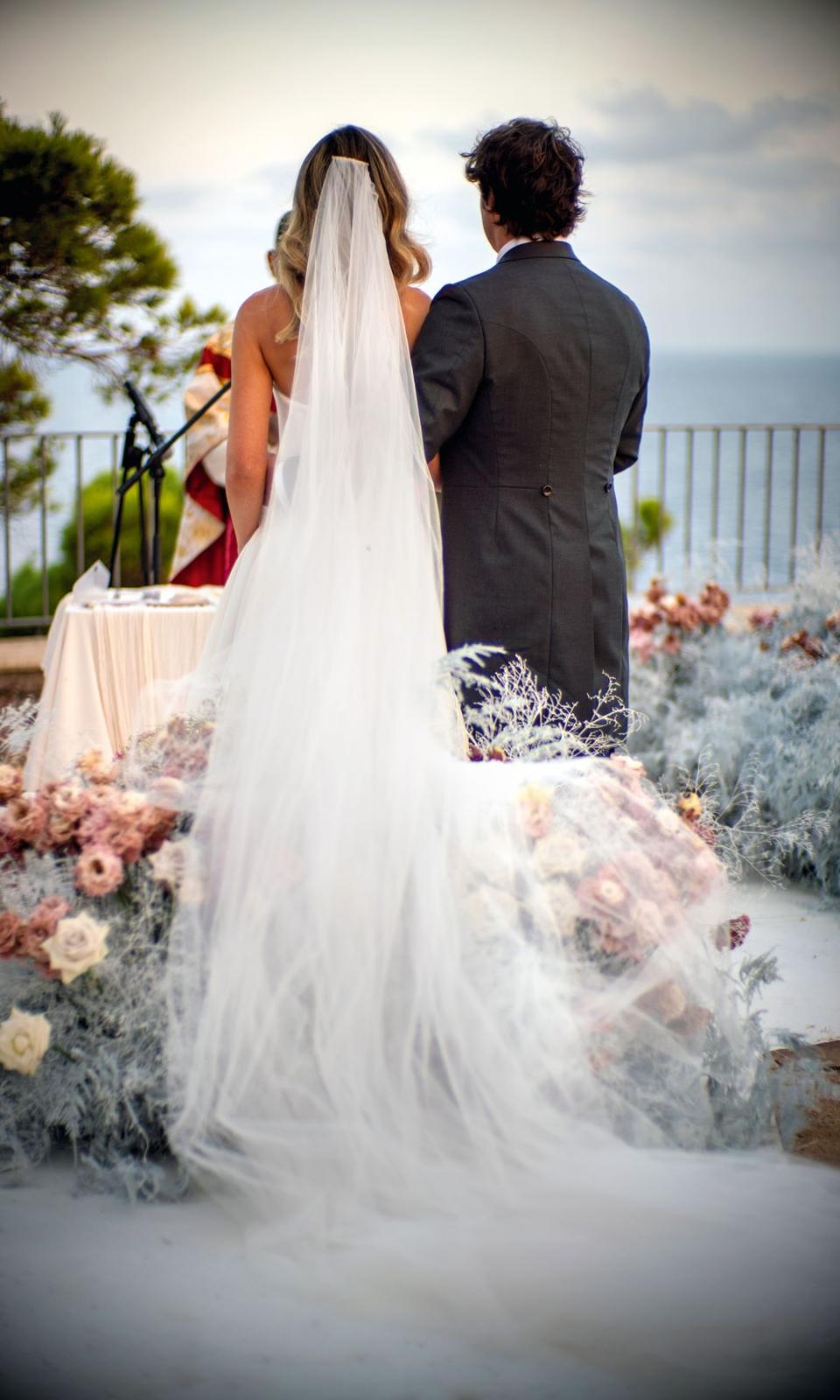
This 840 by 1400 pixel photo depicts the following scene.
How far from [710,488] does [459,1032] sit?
234 inches

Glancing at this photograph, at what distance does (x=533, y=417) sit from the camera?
227 centimetres

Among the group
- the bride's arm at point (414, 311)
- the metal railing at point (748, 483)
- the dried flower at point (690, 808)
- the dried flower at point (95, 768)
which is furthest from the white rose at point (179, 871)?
the metal railing at point (748, 483)

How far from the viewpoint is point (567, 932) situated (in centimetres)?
172

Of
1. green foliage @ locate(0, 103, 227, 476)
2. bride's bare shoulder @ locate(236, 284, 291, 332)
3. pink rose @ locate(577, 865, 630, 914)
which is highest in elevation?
green foliage @ locate(0, 103, 227, 476)

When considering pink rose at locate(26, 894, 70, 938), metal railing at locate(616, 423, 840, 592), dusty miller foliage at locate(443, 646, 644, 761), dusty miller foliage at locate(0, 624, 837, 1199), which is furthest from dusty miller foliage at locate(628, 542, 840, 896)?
metal railing at locate(616, 423, 840, 592)

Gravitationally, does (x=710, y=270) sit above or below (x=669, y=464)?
above

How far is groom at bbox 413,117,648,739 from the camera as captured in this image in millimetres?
2207

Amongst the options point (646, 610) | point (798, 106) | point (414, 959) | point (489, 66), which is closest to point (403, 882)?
point (414, 959)

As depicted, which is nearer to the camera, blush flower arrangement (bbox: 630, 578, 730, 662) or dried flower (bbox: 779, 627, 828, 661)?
dried flower (bbox: 779, 627, 828, 661)

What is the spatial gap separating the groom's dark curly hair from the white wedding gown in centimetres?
70

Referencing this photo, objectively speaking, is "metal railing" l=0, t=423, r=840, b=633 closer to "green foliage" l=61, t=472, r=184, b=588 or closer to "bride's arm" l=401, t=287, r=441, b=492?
"green foliage" l=61, t=472, r=184, b=588

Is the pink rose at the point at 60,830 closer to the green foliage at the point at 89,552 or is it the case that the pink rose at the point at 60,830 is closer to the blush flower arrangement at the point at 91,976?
the blush flower arrangement at the point at 91,976

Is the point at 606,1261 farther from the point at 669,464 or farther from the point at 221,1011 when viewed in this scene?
the point at 669,464

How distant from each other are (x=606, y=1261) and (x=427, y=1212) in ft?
0.73
